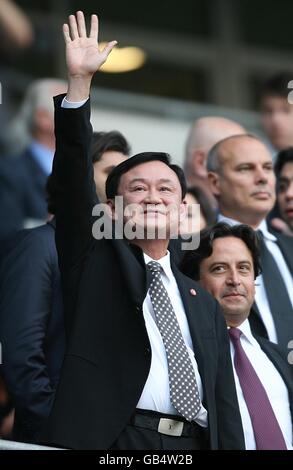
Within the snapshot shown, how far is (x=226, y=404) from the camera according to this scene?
4.89m

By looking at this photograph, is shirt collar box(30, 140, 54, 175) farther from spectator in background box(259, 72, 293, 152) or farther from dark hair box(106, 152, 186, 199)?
Result: dark hair box(106, 152, 186, 199)

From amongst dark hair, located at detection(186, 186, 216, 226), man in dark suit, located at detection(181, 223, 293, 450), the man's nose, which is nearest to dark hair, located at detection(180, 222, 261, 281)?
man in dark suit, located at detection(181, 223, 293, 450)

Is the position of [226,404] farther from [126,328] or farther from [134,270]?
[134,270]

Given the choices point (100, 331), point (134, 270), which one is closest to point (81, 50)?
point (134, 270)

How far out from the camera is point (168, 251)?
525cm

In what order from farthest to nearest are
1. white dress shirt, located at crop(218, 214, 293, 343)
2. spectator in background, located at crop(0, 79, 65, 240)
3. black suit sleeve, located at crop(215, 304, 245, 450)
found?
spectator in background, located at crop(0, 79, 65, 240)
white dress shirt, located at crop(218, 214, 293, 343)
black suit sleeve, located at crop(215, 304, 245, 450)

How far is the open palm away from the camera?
486 cm

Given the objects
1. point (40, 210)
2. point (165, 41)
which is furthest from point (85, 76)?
point (165, 41)

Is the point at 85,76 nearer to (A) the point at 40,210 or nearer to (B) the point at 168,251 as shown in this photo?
(B) the point at 168,251

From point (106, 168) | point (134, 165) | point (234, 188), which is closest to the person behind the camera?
point (134, 165)

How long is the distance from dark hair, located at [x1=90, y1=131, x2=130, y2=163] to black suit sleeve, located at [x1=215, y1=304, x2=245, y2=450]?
1.30 m

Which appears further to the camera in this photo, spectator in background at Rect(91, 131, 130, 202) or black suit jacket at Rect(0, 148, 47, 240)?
black suit jacket at Rect(0, 148, 47, 240)

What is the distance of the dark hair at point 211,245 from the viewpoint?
557cm
